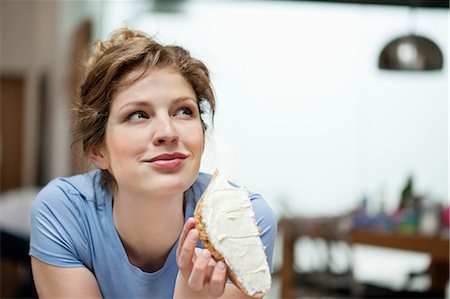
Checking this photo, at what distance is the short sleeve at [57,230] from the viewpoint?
3.69ft

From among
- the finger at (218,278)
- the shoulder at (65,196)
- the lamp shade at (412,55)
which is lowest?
the finger at (218,278)

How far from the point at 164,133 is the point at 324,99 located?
21.9ft

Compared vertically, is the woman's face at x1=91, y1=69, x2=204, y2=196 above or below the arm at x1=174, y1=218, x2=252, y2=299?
above

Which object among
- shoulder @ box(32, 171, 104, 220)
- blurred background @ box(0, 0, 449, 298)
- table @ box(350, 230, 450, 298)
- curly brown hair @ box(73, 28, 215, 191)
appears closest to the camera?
curly brown hair @ box(73, 28, 215, 191)

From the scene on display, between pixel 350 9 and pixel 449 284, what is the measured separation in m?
3.05

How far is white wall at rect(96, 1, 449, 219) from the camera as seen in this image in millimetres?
7418

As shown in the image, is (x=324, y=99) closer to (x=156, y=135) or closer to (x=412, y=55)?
(x=412, y=55)

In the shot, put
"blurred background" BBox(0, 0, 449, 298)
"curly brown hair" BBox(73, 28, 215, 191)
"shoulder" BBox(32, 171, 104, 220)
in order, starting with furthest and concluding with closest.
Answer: "blurred background" BBox(0, 0, 449, 298) < "shoulder" BBox(32, 171, 104, 220) < "curly brown hair" BBox(73, 28, 215, 191)

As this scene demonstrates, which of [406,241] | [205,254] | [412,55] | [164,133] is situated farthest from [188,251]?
[406,241]

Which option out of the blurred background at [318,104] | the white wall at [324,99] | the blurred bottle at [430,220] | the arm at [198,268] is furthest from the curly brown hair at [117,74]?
the white wall at [324,99]

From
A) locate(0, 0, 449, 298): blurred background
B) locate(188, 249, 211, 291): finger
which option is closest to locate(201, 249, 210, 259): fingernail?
locate(188, 249, 211, 291): finger

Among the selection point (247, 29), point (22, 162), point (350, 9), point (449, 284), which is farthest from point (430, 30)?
point (22, 162)

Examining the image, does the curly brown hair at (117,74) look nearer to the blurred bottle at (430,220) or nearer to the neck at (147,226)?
the neck at (147,226)

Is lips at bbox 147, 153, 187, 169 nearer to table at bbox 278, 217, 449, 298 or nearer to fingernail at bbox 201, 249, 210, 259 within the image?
fingernail at bbox 201, 249, 210, 259
